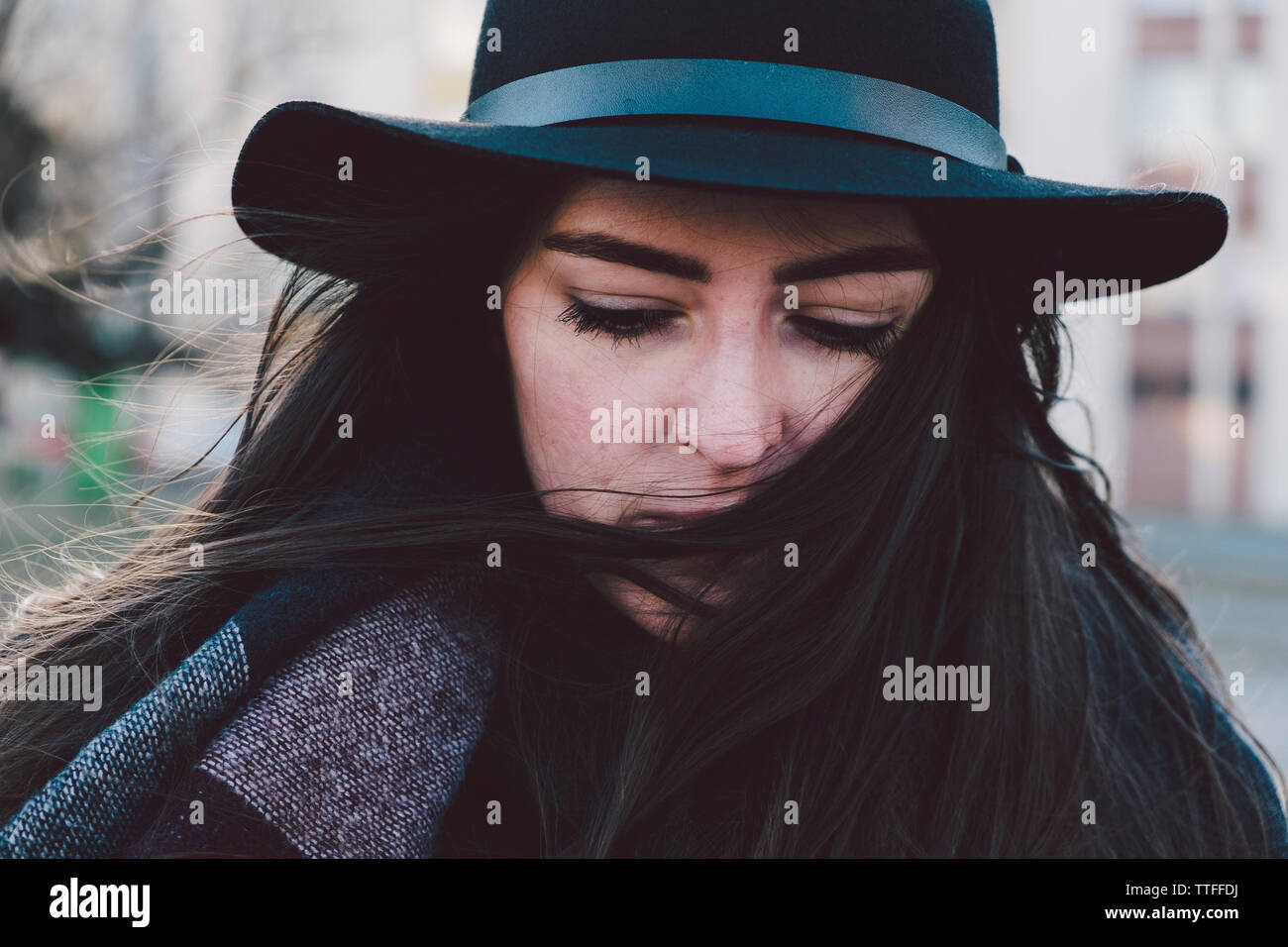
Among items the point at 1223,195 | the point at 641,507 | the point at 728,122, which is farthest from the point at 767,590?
the point at 1223,195

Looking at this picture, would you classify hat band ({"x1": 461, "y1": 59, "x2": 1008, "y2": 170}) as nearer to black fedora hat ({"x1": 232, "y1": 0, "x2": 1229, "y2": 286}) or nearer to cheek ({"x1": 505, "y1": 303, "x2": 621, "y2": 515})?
black fedora hat ({"x1": 232, "y1": 0, "x2": 1229, "y2": 286})

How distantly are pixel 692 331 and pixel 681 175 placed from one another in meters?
0.21

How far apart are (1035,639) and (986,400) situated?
0.36m

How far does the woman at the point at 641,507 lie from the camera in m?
1.25

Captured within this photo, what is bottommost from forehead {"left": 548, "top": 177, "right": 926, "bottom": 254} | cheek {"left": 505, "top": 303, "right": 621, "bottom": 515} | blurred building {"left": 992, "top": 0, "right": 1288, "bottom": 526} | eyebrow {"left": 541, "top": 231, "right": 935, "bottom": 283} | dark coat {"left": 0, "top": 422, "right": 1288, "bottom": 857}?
dark coat {"left": 0, "top": 422, "right": 1288, "bottom": 857}

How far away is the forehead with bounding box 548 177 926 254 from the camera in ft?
4.21

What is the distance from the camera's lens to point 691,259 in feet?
4.22

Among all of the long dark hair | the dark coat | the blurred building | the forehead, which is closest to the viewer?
the dark coat

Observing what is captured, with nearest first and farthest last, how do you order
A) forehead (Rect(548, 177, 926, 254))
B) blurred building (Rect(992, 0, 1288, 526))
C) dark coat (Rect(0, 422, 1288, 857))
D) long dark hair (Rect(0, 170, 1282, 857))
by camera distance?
dark coat (Rect(0, 422, 1288, 857)) < forehead (Rect(548, 177, 926, 254)) < long dark hair (Rect(0, 170, 1282, 857)) < blurred building (Rect(992, 0, 1288, 526))

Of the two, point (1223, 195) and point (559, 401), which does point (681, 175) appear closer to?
point (559, 401)

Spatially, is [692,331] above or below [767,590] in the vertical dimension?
above

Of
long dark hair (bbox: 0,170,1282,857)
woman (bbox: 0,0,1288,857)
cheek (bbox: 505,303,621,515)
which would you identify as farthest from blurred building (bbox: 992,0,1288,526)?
cheek (bbox: 505,303,621,515)

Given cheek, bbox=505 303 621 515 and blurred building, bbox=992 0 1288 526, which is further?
blurred building, bbox=992 0 1288 526

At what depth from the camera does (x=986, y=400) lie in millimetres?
1628
